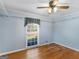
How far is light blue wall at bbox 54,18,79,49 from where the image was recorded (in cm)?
469

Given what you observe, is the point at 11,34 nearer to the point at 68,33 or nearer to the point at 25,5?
the point at 25,5

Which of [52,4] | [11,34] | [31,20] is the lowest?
[11,34]

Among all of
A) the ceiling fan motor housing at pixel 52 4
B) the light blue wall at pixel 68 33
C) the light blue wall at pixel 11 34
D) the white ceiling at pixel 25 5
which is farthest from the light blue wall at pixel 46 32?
the ceiling fan motor housing at pixel 52 4

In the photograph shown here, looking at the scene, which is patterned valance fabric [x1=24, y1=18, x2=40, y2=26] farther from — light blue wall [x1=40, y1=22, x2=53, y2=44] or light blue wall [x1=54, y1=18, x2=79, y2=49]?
light blue wall [x1=54, y1=18, x2=79, y2=49]

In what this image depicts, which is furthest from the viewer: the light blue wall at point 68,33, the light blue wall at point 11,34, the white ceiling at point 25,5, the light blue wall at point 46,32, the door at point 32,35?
the light blue wall at point 46,32

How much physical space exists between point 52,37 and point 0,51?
351 cm

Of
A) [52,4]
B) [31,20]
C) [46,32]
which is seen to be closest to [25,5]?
[52,4]

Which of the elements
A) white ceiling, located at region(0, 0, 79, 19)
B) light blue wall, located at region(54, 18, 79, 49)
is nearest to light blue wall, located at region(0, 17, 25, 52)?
white ceiling, located at region(0, 0, 79, 19)

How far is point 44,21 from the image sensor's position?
5766 mm

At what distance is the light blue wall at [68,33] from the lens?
4.69m

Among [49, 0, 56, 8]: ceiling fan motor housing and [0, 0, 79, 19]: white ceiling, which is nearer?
[49, 0, 56, 8]: ceiling fan motor housing

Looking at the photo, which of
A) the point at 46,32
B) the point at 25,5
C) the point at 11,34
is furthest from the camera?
the point at 46,32

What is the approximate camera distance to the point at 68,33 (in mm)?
5109

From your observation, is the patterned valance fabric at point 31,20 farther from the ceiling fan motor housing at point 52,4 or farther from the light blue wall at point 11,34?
the ceiling fan motor housing at point 52,4
